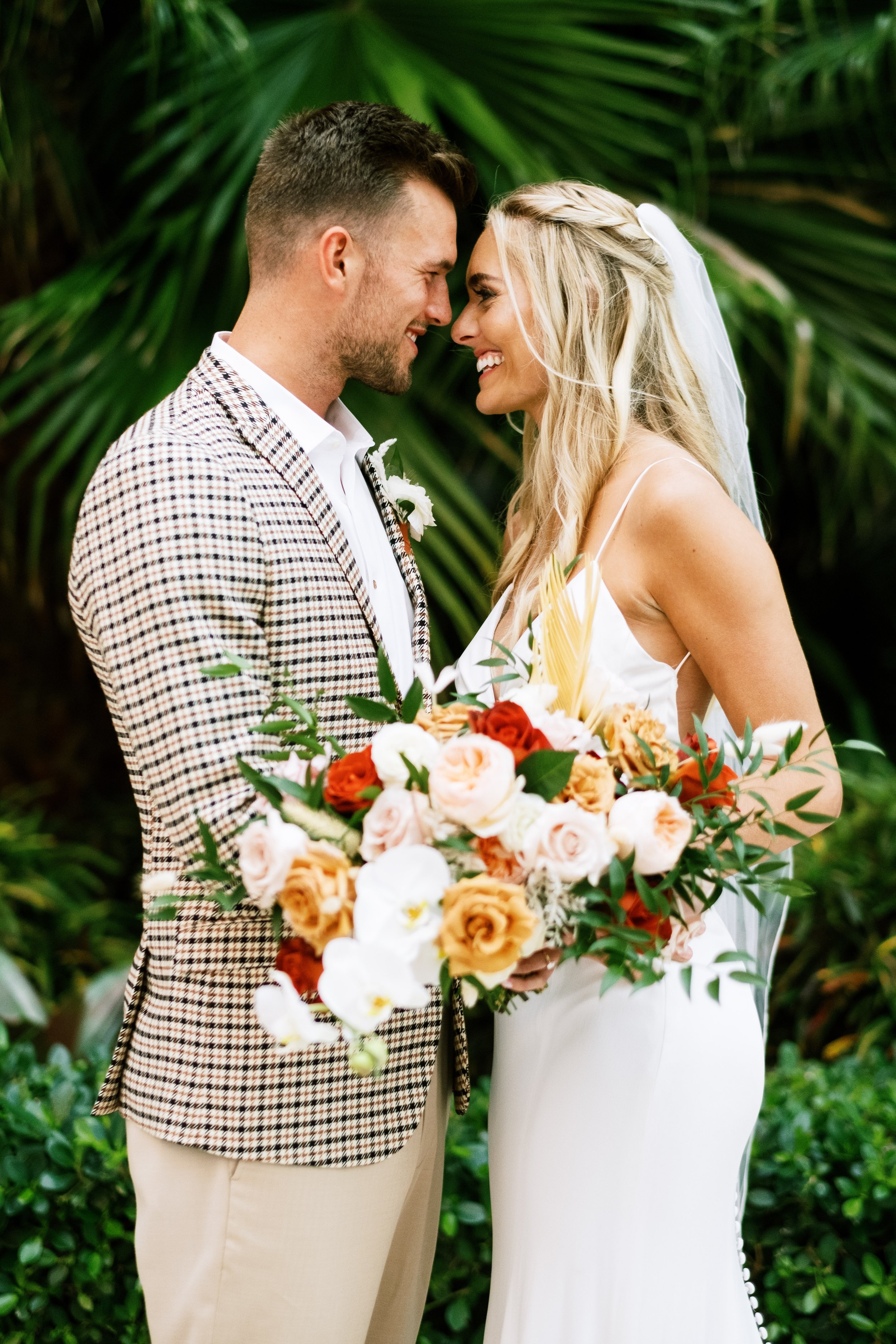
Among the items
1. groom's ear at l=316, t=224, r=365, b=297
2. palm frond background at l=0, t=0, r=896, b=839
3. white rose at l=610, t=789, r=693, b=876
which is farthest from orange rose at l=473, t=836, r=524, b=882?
palm frond background at l=0, t=0, r=896, b=839

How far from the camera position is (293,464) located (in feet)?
5.75

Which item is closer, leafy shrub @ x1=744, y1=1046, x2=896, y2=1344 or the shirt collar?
the shirt collar

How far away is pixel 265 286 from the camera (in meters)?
1.99

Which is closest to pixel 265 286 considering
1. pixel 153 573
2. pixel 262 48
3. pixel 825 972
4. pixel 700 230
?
pixel 153 573

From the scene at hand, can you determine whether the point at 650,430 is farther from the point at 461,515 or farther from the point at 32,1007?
the point at 32,1007

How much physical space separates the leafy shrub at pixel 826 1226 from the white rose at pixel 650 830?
50.8 inches

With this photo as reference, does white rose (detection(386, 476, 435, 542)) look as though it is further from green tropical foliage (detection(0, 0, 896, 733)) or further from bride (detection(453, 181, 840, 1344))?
green tropical foliage (detection(0, 0, 896, 733))

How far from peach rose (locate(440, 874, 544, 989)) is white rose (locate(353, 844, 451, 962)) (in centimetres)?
2

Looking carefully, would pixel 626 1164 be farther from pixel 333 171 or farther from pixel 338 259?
pixel 333 171

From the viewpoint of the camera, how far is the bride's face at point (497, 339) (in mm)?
2221

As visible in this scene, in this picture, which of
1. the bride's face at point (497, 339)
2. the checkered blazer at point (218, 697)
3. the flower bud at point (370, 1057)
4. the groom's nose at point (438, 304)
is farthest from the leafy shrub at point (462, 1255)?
the groom's nose at point (438, 304)

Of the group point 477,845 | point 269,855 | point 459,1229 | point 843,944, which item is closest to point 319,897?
point 269,855

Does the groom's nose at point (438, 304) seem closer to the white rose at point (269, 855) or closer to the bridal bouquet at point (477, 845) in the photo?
the bridal bouquet at point (477, 845)

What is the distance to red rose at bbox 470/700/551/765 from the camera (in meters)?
1.32
